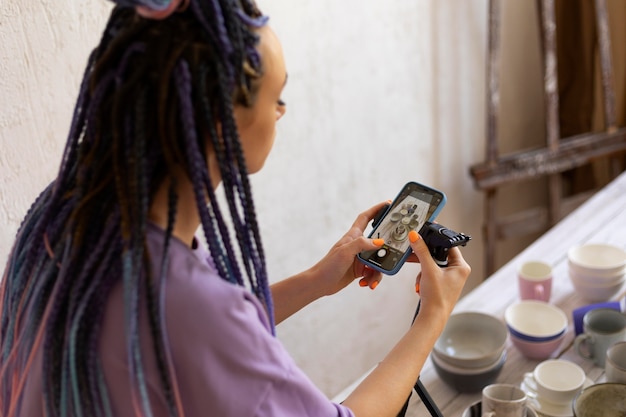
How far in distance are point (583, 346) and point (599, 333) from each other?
0.04 m

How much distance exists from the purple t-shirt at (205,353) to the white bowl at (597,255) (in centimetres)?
81

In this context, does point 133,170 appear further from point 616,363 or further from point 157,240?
point 616,363

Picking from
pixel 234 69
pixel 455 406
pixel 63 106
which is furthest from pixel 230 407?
pixel 63 106

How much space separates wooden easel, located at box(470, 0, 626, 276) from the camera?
6.84 feet

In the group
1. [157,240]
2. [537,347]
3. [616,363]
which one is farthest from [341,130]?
[157,240]

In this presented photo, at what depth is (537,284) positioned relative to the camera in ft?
4.12

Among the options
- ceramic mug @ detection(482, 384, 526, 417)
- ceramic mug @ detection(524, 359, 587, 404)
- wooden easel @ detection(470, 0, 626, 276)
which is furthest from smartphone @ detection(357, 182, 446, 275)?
wooden easel @ detection(470, 0, 626, 276)

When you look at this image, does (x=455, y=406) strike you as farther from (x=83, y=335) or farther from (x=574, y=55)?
(x=574, y=55)

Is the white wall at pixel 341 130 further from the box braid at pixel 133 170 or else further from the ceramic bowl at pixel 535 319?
the ceramic bowl at pixel 535 319

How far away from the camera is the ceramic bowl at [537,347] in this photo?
1.12m

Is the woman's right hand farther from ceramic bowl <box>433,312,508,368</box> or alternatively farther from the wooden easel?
the wooden easel

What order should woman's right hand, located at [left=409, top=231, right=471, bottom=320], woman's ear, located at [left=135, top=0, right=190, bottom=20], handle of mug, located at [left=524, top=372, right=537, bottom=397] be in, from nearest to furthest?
woman's ear, located at [left=135, top=0, right=190, bottom=20]
woman's right hand, located at [left=409, top=231, right=471, bottom=320]
handle of mug, located at [left=524, top=372, right=537, bottom=397]

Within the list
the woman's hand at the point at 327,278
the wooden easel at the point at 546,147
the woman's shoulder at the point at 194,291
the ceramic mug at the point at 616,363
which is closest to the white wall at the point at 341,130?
the wooden easel at the point at 546,147

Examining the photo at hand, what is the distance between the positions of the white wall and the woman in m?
0.57
